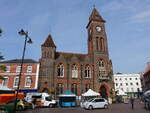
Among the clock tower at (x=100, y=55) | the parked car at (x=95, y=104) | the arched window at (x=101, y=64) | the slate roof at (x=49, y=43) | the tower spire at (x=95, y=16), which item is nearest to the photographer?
the parked car at (x=95, y=104)

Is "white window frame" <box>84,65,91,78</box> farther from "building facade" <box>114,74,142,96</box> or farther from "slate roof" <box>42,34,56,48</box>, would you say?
"building facade" <box>114,74,142,96</box>

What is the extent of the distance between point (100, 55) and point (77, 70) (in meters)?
8.27

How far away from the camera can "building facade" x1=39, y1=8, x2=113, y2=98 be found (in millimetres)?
37875

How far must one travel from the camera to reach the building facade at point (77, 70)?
3788 cm

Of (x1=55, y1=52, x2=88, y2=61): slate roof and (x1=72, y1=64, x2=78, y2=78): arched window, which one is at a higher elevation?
(x1=55, y1=52, x2=88, y2=61): slate roof

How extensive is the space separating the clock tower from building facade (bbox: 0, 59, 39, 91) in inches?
623

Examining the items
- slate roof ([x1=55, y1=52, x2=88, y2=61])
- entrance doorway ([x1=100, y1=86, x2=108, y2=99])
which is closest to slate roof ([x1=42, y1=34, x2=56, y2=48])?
slate roof ([x1=55, y1=52, x2=88, y2=61])

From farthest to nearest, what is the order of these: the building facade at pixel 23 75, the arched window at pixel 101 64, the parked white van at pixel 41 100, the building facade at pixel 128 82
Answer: the building facade at pixel 128 82 → the arched window at pixel 101 64 → the building facade at pixel 23 75 → the parked white van at pixel 41 100

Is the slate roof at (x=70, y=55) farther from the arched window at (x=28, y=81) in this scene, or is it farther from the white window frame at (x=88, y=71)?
the arched window at (x=28, y=81)

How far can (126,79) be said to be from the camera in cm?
8144

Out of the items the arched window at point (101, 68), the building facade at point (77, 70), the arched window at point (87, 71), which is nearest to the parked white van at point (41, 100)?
the building facade at point (77, 70)

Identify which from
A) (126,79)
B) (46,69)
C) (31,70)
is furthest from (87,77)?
(126,79)

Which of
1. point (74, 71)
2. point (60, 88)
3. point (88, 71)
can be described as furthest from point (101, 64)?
point (60, 88)

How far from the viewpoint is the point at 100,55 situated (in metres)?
43.1
